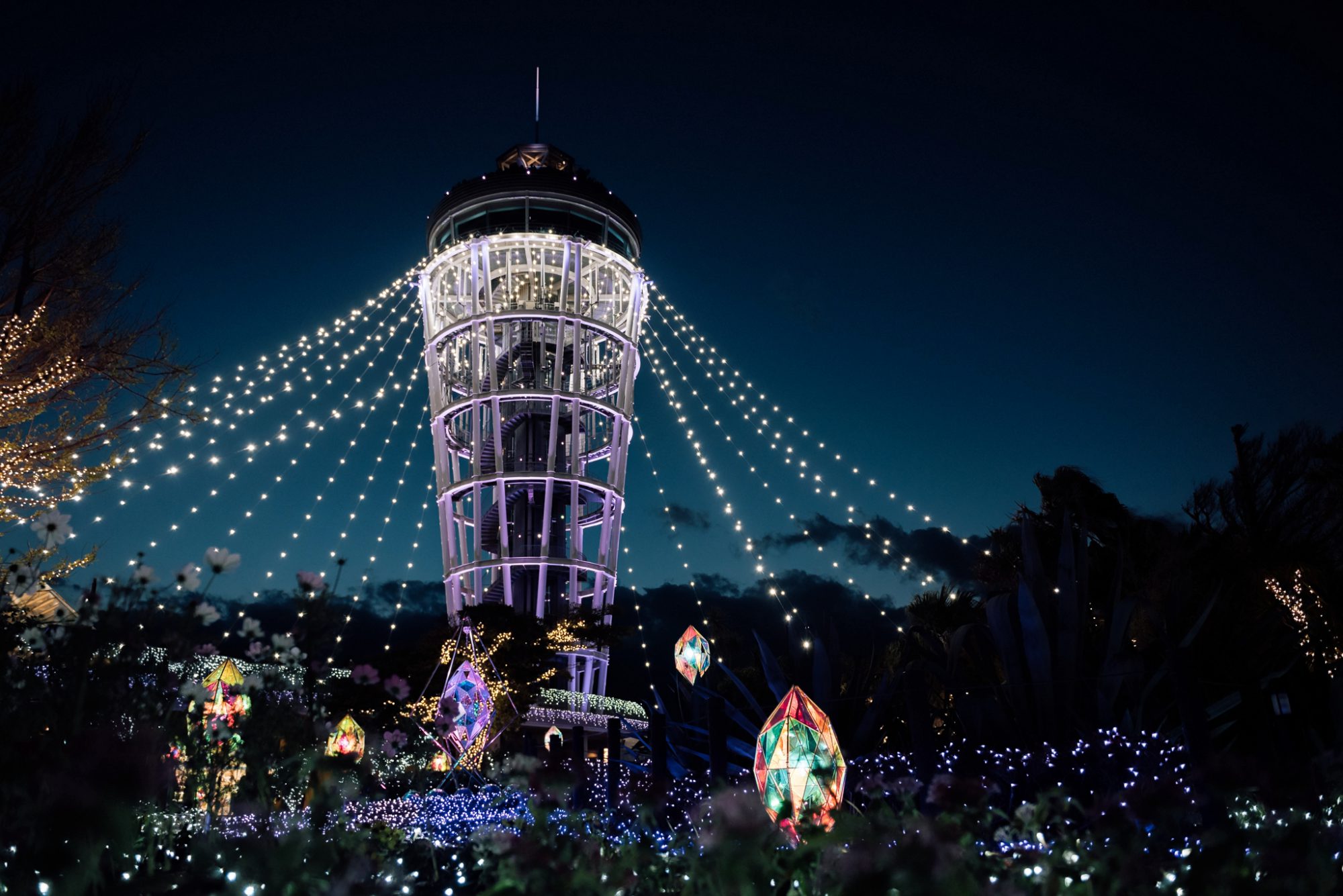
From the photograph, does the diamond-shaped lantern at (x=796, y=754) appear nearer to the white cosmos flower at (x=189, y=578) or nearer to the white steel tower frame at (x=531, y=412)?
the white cosmos flower at (x=189, y=578)

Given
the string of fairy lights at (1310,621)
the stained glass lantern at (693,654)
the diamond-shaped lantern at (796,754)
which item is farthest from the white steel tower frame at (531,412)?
the diamond-shaped lantern at (796,754)

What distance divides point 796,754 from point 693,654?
10342 mm

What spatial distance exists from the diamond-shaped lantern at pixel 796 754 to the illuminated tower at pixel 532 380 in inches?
949

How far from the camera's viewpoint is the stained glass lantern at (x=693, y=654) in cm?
1614

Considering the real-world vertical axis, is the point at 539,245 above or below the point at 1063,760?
above

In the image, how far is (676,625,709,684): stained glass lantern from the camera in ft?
53.0

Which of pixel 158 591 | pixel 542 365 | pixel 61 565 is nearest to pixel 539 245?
pixel 542 365

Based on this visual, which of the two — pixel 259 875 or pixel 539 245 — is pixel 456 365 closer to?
pixel 539 245

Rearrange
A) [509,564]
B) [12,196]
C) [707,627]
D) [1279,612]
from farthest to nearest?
[509,564]
[707,627]
[1279,612]
[12,196]

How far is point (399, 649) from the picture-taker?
25984 millimetres

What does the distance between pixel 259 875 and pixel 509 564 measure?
93.6ft

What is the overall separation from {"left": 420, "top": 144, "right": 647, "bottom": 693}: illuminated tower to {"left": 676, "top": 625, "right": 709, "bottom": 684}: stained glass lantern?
13.8 meters

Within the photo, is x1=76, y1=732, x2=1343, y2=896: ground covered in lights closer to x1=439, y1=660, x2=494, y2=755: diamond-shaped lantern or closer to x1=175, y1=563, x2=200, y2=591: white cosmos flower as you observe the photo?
x1=175, y1=563, x2=200, y2=591: white cosmos flower

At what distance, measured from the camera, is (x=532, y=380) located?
32531 mm
